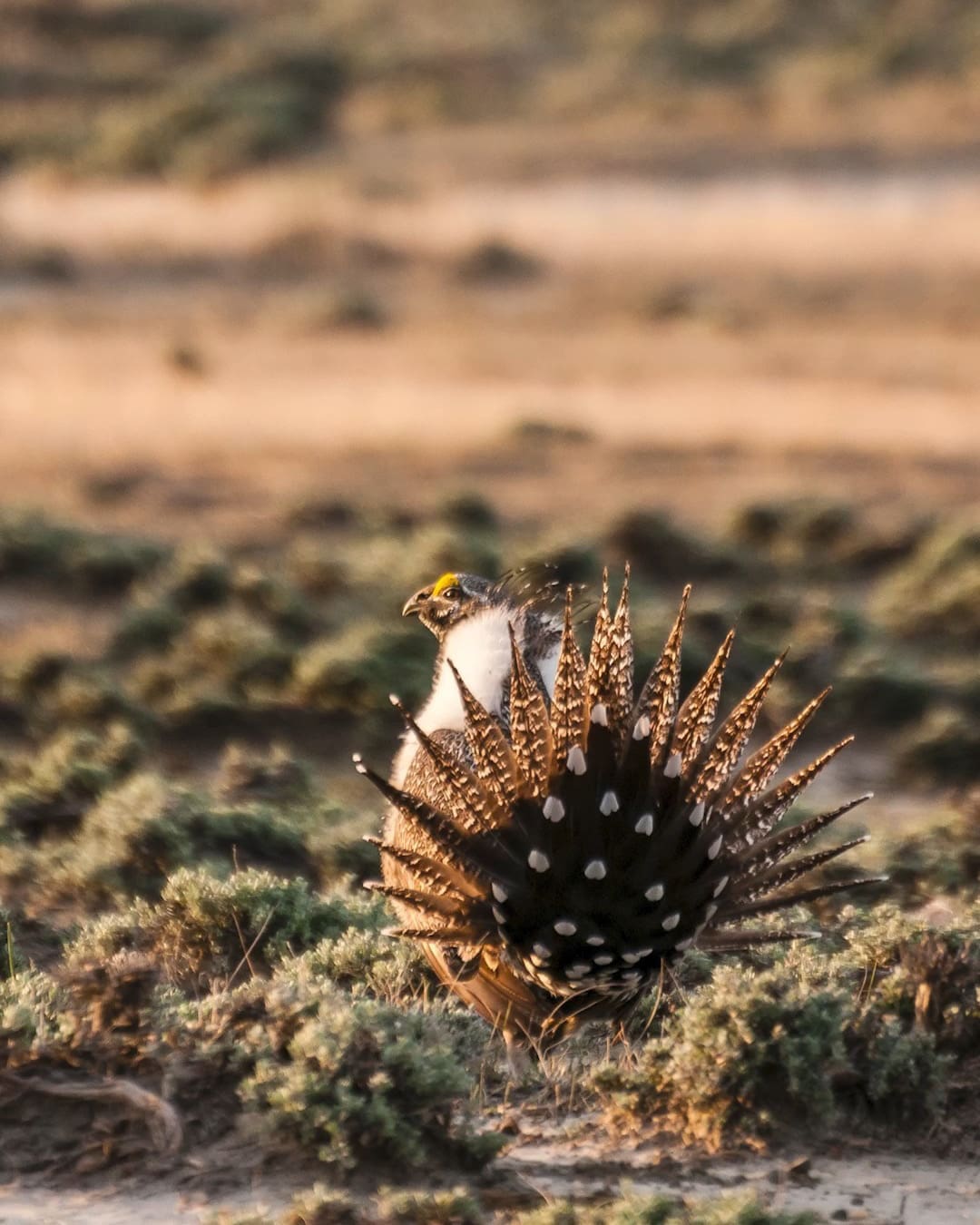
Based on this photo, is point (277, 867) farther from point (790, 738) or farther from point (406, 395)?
point (406, 395)

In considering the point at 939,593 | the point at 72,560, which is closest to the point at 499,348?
the point at 72,560

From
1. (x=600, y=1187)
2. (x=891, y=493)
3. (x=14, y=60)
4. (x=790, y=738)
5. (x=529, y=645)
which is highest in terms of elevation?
(x=14, y=60)

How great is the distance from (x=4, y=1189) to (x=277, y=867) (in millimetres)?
3061

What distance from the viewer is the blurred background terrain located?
382 inches

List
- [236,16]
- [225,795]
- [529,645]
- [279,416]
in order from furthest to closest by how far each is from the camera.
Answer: [236,16] → [279,416] → [225,795] → [529,645]

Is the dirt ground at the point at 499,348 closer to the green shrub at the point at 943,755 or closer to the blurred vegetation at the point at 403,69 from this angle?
the blurred vegetation at the point at 403,69

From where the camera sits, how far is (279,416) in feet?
60.4

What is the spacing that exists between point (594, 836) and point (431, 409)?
14410 millimetres

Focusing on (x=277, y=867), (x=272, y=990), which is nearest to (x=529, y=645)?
(x=272, y=990)

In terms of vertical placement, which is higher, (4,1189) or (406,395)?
(406,395)

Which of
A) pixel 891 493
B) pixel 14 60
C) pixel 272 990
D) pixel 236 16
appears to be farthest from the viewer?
pixel 236 16

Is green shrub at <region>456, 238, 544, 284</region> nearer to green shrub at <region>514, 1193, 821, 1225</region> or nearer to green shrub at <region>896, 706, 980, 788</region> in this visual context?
green shrub at <region>896, 706, 980, 788</region>

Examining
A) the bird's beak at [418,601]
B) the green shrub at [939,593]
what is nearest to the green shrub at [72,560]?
the green shrub at [939,593]

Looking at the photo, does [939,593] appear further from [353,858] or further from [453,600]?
[453,600]
